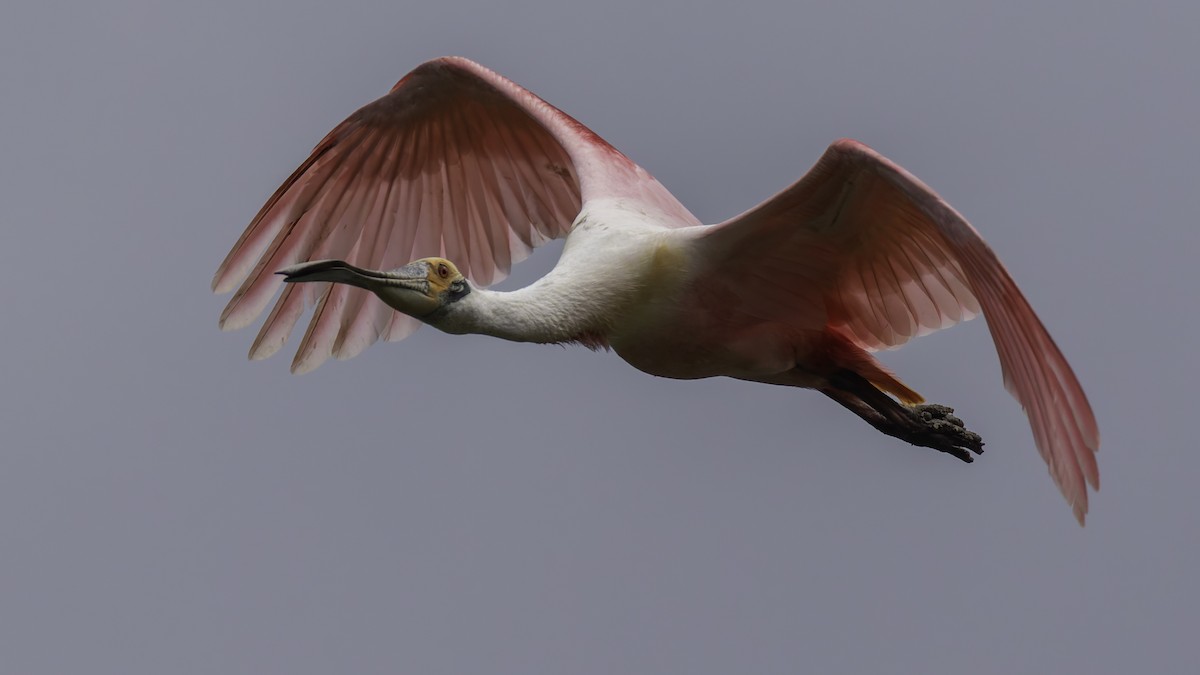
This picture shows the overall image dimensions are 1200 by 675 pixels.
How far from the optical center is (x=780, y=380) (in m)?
12.5

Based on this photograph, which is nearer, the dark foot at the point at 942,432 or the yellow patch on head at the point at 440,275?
the yellow patch on head at the point at 440,275

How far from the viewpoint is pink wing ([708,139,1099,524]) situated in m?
10.0

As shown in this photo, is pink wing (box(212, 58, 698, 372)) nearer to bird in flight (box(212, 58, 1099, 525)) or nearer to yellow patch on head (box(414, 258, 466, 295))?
bird in flight (box(212, 58, 1099, 525))

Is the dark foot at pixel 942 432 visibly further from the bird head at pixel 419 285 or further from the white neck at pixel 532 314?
the bird head at pixel 419 285

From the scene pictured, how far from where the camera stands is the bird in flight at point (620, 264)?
35.0 ft

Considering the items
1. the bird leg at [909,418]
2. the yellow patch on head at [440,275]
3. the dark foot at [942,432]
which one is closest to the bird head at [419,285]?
the yellow patch on head at [440,275]

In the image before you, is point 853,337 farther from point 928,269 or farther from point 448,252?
point 448,252

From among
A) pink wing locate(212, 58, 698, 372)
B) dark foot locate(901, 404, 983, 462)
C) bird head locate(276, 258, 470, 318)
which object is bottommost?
bird head locate(276, 258, 470, 318)

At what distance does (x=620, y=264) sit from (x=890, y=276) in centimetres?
140

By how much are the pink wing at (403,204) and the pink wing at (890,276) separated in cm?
195

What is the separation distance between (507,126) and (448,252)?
0.84 metres

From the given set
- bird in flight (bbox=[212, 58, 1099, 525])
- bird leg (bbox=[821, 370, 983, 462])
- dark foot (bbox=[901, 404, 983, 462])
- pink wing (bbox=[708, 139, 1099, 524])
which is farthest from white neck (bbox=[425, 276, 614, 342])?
dark foot (bbox=[901, 404, 983, 462])

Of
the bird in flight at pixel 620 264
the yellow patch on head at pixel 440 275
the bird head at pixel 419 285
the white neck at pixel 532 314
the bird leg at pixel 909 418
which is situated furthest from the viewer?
the bird leg at pixel 909 418

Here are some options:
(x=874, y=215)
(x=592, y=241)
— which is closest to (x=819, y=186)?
(x=874, y=215)
